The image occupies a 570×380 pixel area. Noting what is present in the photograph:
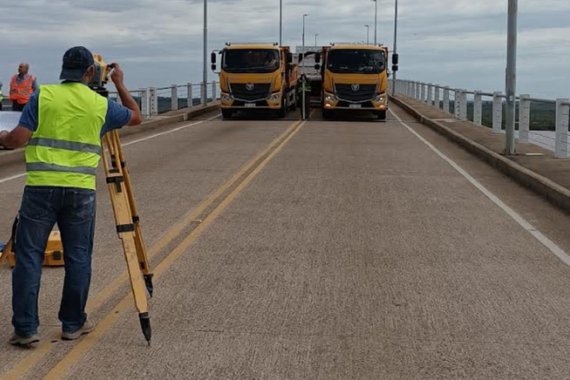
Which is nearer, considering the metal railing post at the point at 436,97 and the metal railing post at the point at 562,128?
the metal railing post at the point at 562,128

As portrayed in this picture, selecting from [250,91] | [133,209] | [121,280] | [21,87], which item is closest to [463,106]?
[250,91]

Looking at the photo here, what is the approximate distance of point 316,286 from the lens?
22.2ft

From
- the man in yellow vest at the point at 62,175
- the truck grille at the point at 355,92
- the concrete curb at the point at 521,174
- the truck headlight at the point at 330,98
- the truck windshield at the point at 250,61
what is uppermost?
the truck windshield at the point at 250,61

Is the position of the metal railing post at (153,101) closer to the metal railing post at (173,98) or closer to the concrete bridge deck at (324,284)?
the metal railing post at (173,98)

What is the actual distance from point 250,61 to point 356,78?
404 centimetres

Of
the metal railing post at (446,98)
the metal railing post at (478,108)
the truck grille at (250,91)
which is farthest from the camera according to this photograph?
the metal railing post at (446,98)

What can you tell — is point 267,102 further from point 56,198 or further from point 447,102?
point 56,198

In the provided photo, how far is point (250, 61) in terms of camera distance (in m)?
31.6

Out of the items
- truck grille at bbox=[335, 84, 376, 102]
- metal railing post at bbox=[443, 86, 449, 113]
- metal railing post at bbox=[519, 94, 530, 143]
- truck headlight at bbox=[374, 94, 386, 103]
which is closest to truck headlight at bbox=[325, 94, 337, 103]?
truck grille at bbox=[335, 84, 376, 102]

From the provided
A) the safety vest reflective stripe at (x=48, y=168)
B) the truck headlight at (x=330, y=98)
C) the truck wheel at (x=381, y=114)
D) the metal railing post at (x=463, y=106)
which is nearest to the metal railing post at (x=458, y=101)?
the metal railing post at (x=463, y=106)

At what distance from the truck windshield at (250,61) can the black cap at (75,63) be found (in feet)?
87.8

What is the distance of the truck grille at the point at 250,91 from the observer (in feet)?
103

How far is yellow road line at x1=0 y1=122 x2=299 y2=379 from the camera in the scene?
15.9ft

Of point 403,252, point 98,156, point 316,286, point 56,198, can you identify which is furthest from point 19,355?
point 403,252
